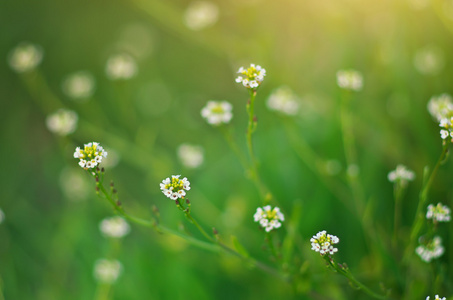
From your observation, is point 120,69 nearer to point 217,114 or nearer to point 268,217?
point 217,114

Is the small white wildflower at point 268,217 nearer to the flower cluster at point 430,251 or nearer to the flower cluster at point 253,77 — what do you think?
the flower cluster at point 253,77

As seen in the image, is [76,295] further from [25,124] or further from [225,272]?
[25,124]

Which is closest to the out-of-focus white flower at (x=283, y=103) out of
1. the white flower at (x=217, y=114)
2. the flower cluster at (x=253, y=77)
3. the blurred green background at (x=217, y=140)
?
the blurred green background at (x=217, y=140)

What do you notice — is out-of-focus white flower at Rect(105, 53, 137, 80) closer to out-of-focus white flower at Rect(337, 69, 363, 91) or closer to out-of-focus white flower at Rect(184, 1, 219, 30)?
out-of-focus white flower at Rect(184, 1, 219, 30)

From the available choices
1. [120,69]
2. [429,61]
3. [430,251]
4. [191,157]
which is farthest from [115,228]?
[429,61]

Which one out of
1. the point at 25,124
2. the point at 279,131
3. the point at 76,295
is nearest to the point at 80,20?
the point at 25,124
